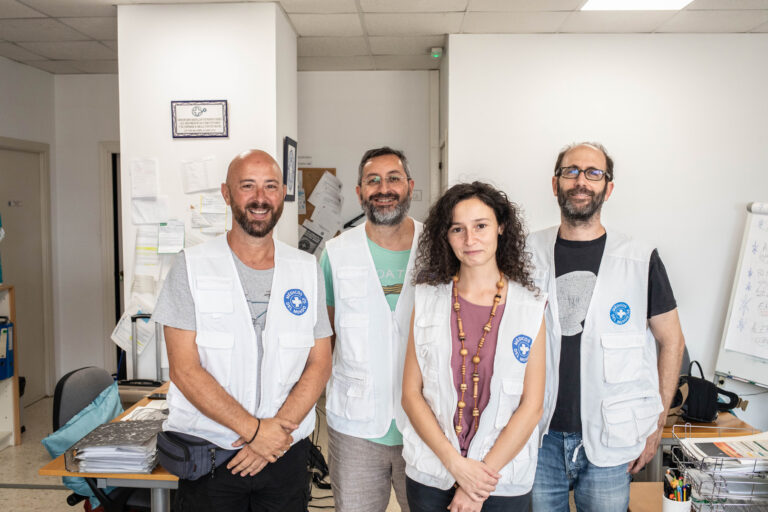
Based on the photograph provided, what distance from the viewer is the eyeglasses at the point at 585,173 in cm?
183

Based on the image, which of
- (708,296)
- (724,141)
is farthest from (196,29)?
(708,296)

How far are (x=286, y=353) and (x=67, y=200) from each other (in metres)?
4.17

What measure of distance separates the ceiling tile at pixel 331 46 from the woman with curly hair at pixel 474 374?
2787mm

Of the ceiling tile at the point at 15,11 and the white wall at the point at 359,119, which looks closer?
the ceiling tile at the point at 15,11

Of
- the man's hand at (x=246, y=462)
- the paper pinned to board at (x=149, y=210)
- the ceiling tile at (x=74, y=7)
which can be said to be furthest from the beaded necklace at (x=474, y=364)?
the ceiling tile at (x=74, y=7)

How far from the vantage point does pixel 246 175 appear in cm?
183

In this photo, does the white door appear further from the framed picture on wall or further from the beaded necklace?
the beaded necklace

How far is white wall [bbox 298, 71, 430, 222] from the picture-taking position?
16.2ft

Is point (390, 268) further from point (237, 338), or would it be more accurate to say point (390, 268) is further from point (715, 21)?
point (715, 21)

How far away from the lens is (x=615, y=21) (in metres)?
3.55

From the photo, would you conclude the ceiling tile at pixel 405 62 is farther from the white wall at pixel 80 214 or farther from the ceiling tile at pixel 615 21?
the white wall at pixel 80 214

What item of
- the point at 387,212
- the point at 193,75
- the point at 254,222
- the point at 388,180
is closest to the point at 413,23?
the point at 193,75

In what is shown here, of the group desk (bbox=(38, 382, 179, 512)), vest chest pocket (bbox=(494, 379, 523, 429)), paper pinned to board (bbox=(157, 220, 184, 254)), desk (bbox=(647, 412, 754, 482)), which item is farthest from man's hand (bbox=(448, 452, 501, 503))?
paper pinned to board (bbox=(157, 220, 184, 254))

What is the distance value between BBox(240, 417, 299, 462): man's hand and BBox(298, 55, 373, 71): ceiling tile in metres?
3.43
